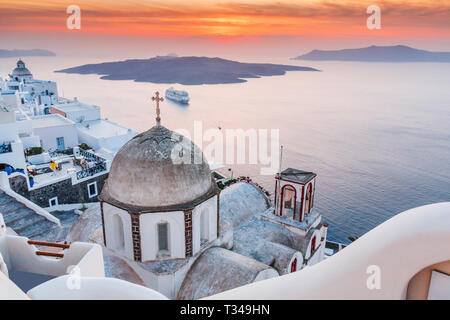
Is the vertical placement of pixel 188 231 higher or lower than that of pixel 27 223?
higher

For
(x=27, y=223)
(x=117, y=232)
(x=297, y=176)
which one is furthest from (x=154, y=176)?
(x=27, y=223)

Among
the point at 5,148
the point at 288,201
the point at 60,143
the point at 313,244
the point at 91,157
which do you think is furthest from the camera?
the point at 60,143

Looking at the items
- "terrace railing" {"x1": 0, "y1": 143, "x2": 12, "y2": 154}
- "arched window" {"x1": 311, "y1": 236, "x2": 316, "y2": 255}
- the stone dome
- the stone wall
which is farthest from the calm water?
"terrace railing" {"x1": 0, "y1": 143, "x2": 12, "y2": 154}

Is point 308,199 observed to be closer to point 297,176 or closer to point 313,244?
point 297,176

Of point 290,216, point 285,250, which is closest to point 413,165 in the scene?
point 290,216

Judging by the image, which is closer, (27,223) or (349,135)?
(27,223)

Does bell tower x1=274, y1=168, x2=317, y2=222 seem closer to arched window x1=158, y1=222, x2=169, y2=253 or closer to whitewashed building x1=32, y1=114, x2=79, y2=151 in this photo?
arched window x1=158, y1=222, x2=169, y2=253

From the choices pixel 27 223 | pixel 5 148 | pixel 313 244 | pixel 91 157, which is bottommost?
pixel 313 244

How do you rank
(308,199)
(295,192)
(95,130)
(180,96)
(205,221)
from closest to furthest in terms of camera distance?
(205,221)
(295,192)
(308,199)
(95,130)
(180,96)
